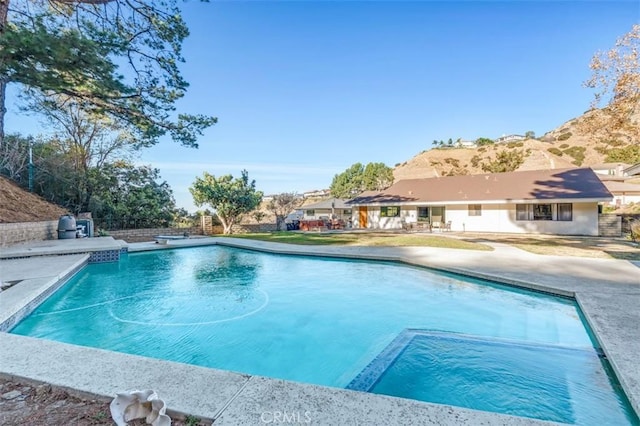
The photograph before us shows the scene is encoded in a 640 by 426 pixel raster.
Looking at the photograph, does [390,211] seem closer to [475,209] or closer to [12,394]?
[475,209]

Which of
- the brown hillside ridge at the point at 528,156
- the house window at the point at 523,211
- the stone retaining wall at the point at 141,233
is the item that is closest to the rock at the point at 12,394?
the stone retaining wall at the point at 141,233

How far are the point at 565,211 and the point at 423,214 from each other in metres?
8.21

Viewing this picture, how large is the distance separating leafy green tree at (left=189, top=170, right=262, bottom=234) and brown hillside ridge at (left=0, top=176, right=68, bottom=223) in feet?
22.7

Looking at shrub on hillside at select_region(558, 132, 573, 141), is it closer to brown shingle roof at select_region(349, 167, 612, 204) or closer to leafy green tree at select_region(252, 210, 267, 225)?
brown shingle roof at select_region(349, 167, 612, 204)

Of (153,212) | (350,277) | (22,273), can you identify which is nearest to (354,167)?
(153,212)

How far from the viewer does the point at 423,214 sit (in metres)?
23.2

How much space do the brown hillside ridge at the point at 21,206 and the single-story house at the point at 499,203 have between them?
18848 millimetres

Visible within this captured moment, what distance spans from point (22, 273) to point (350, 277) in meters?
7.54

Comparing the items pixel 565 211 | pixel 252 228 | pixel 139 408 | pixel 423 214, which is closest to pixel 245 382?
pixel 139 408

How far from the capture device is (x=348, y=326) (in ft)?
18.0

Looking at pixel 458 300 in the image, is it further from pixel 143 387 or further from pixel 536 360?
pixel 143 387

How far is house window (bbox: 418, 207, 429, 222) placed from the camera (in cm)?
2300

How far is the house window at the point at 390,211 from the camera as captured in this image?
2427cm

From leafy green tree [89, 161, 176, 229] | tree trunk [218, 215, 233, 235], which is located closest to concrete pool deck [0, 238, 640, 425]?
leafy green tree [89, 161, 176, 229]
